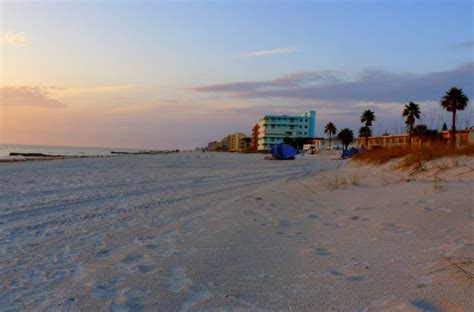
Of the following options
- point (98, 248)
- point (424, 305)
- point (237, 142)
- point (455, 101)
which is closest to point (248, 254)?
point (98, 248)

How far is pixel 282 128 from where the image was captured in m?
132

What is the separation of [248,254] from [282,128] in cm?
12808

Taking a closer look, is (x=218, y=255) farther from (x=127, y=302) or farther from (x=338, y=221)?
(x=338, y=221)

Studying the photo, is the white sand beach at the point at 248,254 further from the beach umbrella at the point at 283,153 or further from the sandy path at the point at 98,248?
the beach umbrella at the point at 283,153

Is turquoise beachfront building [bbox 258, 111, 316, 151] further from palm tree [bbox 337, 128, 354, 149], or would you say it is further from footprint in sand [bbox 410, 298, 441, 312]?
footprint in sand [bbox 410, 298, 441, 312]

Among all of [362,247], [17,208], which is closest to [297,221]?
[362,247]

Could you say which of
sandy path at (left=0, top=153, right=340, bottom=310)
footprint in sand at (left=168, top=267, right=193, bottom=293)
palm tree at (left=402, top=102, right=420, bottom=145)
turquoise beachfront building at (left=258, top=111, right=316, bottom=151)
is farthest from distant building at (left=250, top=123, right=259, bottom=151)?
footprint in sand at (left=168, top=267, right=193, bottom=293)

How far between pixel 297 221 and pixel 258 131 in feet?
453

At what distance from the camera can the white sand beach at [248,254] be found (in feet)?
11.7

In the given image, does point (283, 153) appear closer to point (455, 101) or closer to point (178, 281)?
point (455, 101)

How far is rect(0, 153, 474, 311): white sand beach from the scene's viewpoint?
3.58 m

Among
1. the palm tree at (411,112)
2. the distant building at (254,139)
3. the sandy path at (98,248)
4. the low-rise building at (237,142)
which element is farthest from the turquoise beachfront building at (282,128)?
the sandy path at (98,248)

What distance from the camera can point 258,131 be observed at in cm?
14475

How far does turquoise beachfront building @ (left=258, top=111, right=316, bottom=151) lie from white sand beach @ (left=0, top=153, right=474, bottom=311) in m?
119
